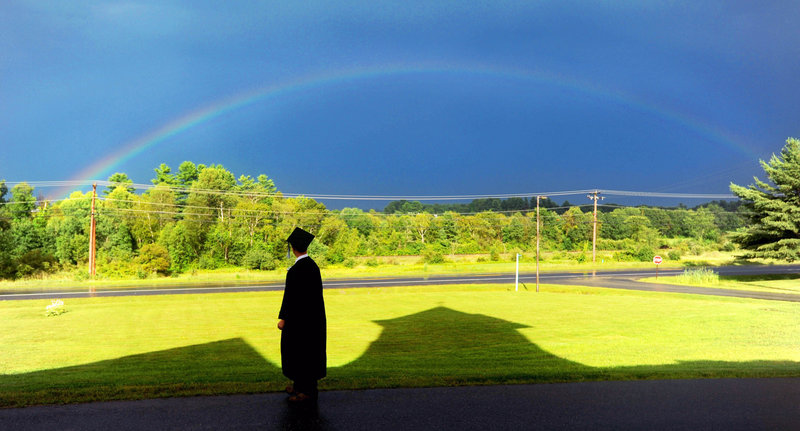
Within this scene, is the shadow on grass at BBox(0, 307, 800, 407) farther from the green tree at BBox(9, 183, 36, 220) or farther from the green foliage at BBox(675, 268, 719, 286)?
the green tree at BBox(9, 183, 36, 220)

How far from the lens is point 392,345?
13789 mm

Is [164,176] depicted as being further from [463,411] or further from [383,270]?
[463,411]

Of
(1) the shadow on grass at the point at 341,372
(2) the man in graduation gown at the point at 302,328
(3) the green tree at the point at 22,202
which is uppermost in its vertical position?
(3) the green tree at the point at 22,202

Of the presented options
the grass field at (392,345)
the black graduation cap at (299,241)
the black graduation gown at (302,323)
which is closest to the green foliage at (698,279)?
the grass field at (392,345)

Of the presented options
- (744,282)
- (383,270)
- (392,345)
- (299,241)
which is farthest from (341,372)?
(383,270)

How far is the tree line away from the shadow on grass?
126ft

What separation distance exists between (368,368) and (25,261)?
47977mm

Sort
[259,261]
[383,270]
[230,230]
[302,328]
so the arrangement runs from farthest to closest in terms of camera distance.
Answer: [230,230] < [259,261] < [383,270] < [302,328]

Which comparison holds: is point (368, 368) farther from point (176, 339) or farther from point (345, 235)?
point (345, 235)

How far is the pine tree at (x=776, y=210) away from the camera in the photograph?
35469mm

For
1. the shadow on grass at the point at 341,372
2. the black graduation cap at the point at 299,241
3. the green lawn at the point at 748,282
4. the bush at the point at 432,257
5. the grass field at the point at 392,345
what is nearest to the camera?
the black graduation cap at the point at 299,241

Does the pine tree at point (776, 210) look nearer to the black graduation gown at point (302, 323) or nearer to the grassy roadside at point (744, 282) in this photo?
the grassy roadside at point (744, 282)

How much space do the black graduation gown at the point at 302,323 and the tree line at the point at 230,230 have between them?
142ft

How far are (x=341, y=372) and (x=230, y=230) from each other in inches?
2099
